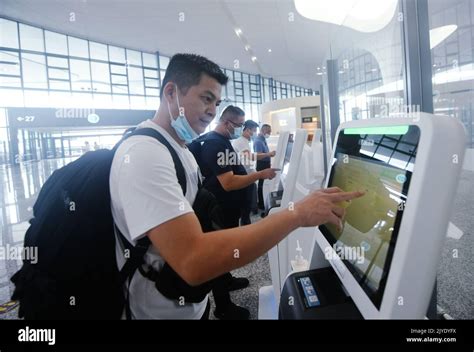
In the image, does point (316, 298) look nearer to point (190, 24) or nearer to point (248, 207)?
point (248, 207)

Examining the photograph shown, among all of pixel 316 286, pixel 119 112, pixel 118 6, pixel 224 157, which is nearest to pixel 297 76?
pixel 119 112

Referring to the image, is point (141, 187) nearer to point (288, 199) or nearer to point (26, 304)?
point (26, 304)

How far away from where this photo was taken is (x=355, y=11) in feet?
13.6

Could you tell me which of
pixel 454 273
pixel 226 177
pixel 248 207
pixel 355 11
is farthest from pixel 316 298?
pixel 355 11

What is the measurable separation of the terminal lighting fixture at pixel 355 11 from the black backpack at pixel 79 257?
2.56 metres

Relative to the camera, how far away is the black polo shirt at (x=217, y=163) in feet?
7.30

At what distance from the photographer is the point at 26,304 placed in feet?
2.73

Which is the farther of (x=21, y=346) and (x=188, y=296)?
(x=188, y=296)

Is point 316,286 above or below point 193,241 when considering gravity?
below

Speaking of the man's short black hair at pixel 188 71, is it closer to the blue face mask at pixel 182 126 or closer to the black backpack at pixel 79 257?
the blue face mask at pixel 182 126

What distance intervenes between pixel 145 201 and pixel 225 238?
0.71 feet

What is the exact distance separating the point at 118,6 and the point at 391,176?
312 inches

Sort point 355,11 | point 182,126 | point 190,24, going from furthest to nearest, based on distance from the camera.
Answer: point 190,24 → point 355,11 → point 182,126

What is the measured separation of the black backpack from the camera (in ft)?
2.60
